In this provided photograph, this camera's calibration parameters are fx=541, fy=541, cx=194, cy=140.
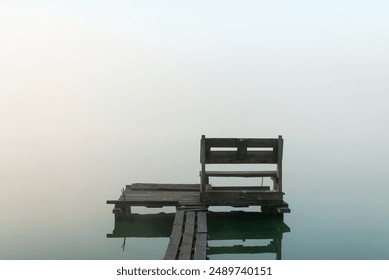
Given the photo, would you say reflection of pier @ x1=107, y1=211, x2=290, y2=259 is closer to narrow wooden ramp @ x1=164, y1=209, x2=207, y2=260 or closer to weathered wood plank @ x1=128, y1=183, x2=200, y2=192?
narrow wooden ramp @ x1=164, y1=209, x2=207, y2=260

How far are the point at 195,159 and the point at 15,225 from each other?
17606 mm

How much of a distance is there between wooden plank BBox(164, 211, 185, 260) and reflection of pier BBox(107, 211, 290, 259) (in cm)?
49

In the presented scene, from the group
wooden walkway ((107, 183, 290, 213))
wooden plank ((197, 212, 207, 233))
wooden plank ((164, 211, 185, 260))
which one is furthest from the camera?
→ wooden walkway ((107, 183, 290, 213))

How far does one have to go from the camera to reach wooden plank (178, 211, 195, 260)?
10376 mm

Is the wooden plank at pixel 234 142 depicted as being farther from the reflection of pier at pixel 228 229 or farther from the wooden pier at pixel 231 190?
the reflection of pier at pixel 228 229

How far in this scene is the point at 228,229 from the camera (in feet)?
47.6

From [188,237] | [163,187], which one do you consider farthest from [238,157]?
[188,237]

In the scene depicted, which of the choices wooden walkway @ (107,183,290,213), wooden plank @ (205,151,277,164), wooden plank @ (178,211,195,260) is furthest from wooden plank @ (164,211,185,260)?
wooden plank @ (205,151,277,164)

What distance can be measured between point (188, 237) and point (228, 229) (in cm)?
295

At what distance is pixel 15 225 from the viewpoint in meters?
15.4

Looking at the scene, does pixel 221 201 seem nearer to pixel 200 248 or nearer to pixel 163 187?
pixel 163 187

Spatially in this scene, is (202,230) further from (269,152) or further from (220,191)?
(269,152)

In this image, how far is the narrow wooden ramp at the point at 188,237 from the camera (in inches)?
408
